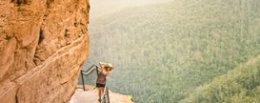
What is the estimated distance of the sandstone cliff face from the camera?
20.0 feet

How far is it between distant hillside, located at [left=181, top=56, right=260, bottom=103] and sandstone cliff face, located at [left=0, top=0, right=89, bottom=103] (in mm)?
54905

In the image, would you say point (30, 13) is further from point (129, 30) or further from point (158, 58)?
point (129, 30)

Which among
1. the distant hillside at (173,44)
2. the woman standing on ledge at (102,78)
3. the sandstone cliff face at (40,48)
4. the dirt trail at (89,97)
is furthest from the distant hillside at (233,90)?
the sandstone cliff face at (40,48)

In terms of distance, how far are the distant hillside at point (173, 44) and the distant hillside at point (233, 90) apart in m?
2.32

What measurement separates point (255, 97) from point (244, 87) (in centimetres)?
371

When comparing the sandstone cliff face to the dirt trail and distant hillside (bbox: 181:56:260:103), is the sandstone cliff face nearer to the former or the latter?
the dirt trail

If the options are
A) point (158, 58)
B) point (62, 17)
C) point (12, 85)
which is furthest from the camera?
point (158, 58)

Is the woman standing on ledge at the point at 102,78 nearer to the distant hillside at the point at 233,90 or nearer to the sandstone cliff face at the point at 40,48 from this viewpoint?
the sandstone cliff face at the point at 40,48

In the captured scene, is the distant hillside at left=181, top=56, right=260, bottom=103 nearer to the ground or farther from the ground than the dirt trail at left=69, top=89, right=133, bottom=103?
nearer to the ground

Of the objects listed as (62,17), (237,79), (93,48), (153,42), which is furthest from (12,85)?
(153,42)

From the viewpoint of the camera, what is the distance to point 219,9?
91625 mm

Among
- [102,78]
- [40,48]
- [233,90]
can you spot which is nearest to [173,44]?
[233,90]

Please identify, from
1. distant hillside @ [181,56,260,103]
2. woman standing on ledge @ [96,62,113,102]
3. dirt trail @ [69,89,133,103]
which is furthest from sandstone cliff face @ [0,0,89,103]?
distant hillside @ [181,56,260,103]

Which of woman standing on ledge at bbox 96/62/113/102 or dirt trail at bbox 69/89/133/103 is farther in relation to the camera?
dirt trail at bbox 69/89/133/103
